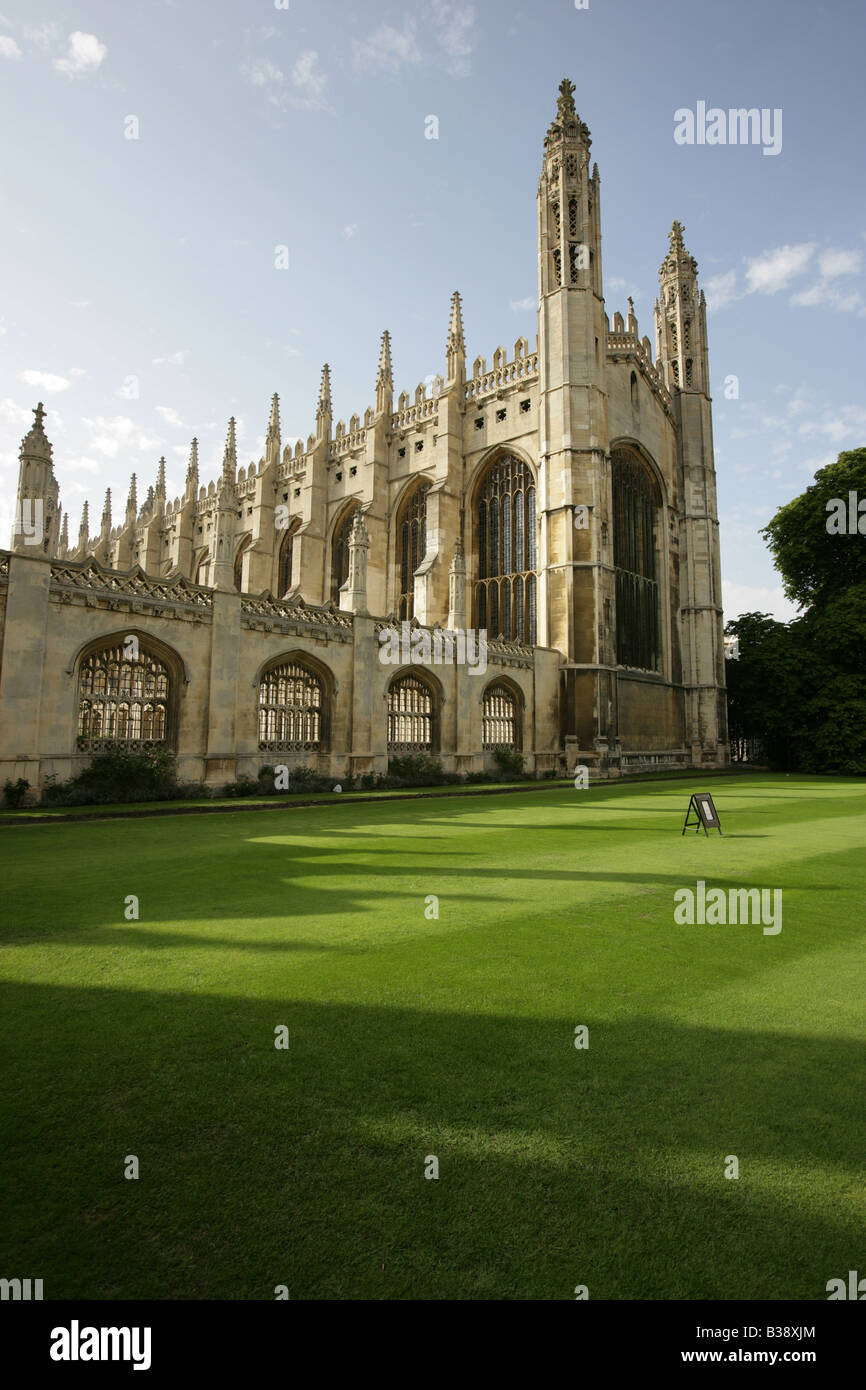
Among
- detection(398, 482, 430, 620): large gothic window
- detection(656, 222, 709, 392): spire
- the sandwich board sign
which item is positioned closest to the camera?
the sandwich board sign

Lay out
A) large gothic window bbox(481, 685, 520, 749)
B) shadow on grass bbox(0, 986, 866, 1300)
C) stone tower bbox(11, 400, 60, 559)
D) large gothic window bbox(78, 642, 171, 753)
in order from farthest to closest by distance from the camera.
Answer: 1. large gothic window bbox(481, 685, 520, 749)
2. large gothic window bbox(78, 642, 171, 753)
3. stone tower bbox(11, 400, 60, 559)
4. shadow on grass bbox(0, 986, 866, 1300)

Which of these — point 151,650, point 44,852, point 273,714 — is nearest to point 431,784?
point 273,714

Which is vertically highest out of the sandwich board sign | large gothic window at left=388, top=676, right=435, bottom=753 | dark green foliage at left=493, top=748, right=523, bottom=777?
large gothic window at left=388, top=676, right=435, bottom=753

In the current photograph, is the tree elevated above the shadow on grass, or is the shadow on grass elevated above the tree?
the tree

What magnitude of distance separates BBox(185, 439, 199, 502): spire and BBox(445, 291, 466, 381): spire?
2098cm

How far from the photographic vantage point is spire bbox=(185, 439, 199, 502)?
1861 inches

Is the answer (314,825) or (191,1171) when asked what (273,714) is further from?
(191,1171)

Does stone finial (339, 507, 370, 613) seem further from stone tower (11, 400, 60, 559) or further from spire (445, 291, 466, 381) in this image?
spire (445, 291, 466, 381)

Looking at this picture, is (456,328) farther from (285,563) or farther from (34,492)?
(34,492)

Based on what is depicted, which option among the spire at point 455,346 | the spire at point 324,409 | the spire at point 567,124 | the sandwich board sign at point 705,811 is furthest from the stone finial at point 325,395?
the sandwich board sign at point 705,811

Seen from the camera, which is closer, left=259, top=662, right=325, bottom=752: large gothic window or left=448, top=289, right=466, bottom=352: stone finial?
left=259, top=662, right=325, bottom=752: large gothic window

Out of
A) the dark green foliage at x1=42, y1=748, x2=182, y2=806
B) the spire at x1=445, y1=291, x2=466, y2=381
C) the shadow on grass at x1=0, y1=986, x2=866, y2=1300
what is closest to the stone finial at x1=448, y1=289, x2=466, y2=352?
the spire at x1=445, y1=291, x2=466, y2=381

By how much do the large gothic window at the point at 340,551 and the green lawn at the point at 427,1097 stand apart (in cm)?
3443

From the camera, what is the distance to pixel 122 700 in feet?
51.1
